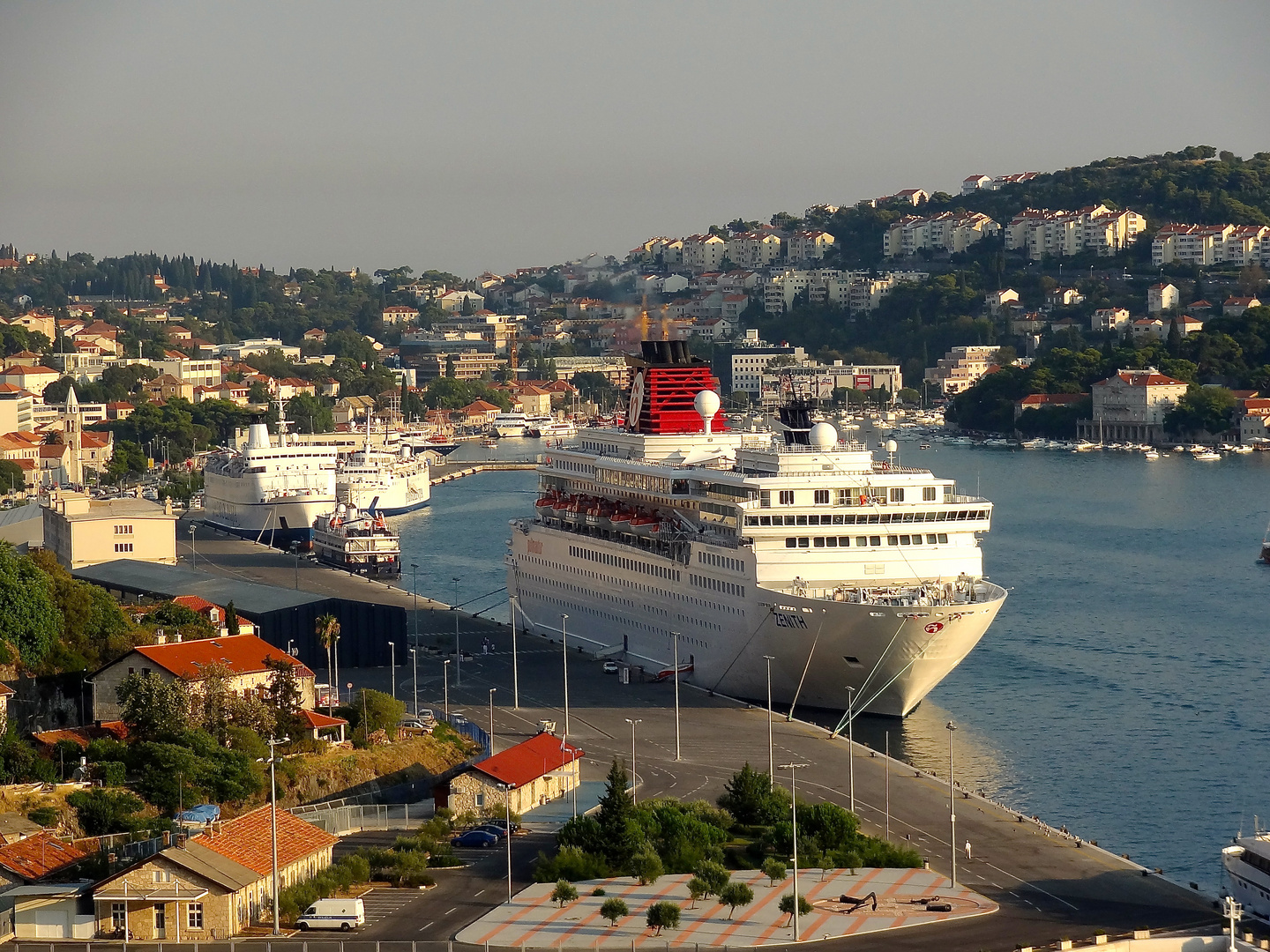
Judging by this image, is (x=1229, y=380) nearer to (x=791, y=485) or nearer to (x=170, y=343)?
(x=170, y=343)

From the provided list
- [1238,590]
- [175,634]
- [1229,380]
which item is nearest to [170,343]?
[1229,380]

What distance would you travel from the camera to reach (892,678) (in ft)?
95.5

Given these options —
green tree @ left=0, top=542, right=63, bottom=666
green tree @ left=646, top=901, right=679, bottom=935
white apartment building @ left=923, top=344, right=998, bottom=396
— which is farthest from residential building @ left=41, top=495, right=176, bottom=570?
white apartment building @ left=923, top=344, right=998, bottom=396

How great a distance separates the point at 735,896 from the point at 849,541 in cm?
1067

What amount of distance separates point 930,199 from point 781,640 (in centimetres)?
13879

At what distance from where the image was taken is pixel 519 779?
2316 centimetres

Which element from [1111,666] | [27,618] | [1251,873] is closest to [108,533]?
[27,618]

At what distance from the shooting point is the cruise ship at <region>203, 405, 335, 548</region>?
63.1 metres

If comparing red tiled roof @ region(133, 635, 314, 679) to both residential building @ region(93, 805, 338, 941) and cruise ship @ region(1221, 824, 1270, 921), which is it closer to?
residential building @ region(93, 805, 338, 941)

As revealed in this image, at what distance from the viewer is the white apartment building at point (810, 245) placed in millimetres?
163125

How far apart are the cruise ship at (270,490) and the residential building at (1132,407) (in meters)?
42.7

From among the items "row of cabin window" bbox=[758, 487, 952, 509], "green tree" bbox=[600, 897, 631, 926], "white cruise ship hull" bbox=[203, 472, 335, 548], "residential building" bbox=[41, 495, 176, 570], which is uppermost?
"row of cabin window" bbox=[758, 487, 952, 509]

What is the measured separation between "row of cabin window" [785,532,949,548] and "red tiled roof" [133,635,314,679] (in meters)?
6.97

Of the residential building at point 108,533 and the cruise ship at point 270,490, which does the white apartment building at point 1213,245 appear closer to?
the cruise ship at point 270,490
